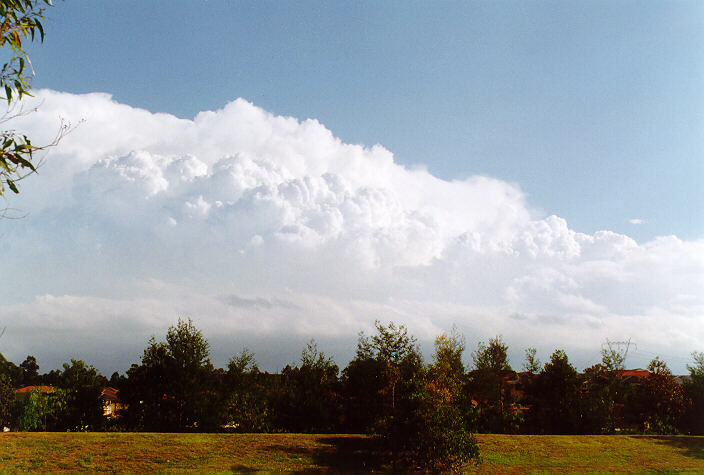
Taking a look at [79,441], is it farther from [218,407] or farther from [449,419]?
[449,419]

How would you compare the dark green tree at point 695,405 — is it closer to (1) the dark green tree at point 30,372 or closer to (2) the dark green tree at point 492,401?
(2) the dark green tree at point 492,401

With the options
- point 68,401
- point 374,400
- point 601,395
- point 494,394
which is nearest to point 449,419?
point 374,400

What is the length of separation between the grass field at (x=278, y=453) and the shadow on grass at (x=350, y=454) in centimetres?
5

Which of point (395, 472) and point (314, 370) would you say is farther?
point (314, 370)

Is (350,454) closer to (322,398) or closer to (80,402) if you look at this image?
(322,398)

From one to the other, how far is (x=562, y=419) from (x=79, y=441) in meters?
33.7

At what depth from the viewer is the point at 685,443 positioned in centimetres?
3478

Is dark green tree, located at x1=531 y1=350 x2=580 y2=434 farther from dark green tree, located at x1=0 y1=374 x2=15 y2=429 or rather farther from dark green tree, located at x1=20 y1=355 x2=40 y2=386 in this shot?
dark green tree, located at x1=20 y1=355 x2=40 y2=386

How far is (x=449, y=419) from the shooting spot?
23.5 m

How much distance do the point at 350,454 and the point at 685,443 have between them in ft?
83.6

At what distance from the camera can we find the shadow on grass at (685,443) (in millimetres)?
32656

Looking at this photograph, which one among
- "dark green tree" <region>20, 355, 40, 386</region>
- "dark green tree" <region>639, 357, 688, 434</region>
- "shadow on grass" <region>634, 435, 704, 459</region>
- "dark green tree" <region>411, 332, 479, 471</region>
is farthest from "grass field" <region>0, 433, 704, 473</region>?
"dark green tree" <region>20, 355, 40, 386</region>

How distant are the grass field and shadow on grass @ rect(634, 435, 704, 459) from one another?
6.3 inches

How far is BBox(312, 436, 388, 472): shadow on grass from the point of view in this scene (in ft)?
83.6
